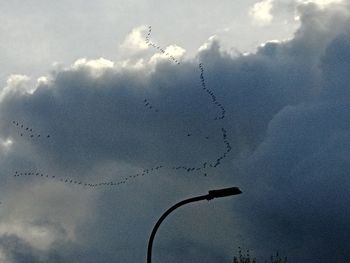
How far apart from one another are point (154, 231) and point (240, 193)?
3596 millimetres

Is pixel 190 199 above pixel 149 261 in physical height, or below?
above

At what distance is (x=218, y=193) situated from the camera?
1498 cm

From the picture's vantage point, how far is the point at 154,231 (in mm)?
15930

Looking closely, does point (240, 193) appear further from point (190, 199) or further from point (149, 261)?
point (149, 261)

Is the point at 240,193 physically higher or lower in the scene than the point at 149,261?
Answer: higher

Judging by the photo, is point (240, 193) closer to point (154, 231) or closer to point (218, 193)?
point (218, 193)

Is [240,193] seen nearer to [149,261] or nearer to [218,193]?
[218,193]

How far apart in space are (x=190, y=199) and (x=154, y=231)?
1776 millimetres

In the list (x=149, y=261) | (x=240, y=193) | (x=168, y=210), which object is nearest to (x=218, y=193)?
(x=240, y=193)

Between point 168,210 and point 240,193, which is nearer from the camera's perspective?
point 240,193

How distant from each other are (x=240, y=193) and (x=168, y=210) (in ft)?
9.75

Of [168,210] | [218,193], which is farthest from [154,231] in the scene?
[218,193]

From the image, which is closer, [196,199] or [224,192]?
[224,192]

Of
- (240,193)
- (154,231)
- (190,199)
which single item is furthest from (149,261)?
(240,193)
